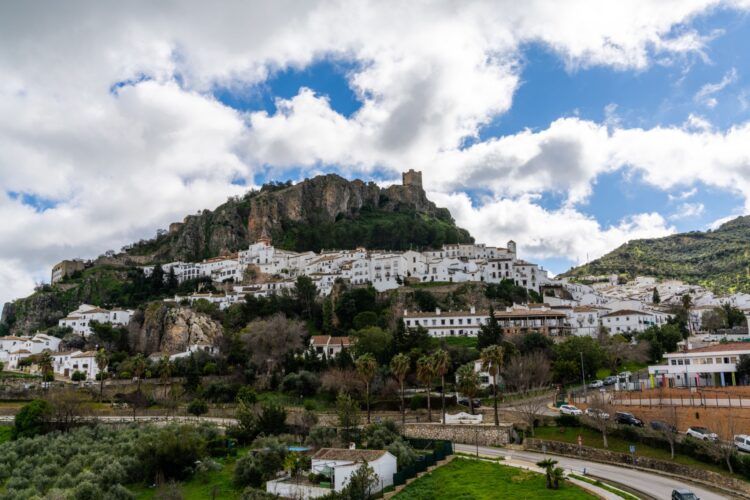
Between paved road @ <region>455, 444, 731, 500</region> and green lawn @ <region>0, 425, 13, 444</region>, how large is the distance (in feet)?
148

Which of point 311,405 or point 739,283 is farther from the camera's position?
point 739,283

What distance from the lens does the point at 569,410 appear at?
4394 centimetres

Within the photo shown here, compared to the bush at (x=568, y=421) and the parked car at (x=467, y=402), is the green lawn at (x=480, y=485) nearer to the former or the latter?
the bush at (x=568, y=421)

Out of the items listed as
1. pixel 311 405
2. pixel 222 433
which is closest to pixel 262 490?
pixel 222 433

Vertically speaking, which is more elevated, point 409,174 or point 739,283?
point 409,174

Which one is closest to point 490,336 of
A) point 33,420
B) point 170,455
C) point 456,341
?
point 456,341

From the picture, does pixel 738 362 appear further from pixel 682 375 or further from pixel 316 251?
pixel 316 251

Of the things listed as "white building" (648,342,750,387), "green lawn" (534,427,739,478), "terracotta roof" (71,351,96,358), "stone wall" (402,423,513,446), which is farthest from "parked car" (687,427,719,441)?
"terracotta roof" (71,351,96,358)

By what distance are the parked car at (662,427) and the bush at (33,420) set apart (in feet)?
171

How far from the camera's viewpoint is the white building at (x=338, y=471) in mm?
33812

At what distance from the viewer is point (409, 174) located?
177m

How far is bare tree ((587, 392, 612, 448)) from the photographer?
124 feet

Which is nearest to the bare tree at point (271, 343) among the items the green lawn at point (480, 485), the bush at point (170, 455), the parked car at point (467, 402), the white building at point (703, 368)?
the parked car at point (467, 402)

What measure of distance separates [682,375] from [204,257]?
110 m
